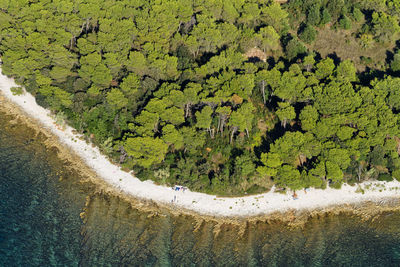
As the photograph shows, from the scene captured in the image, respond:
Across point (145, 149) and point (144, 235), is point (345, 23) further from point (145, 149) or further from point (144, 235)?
point (144, 235)

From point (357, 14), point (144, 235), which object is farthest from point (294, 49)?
point (144, 235)

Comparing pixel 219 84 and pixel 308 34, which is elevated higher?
pixel 308 34

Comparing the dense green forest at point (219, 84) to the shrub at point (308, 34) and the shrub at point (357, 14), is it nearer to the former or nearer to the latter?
the shrub at point (308, 34)

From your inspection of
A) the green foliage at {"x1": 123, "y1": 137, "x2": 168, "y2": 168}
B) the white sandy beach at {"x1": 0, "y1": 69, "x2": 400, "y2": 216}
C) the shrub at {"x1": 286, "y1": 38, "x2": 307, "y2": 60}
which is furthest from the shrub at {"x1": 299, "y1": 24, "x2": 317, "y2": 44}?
the green foliage at {"x1": 123, "y1": 137, "x2": 168, "y2": 168}

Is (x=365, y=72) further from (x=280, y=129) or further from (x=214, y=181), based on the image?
(x=214, y=181)

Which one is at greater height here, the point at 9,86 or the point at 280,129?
the point at 280,129

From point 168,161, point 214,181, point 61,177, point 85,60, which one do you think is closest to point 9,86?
point 85,60

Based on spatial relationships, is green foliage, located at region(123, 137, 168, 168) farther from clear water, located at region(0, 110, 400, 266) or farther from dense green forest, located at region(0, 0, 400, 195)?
clear water, located at region(0, 110, 400, 266)
